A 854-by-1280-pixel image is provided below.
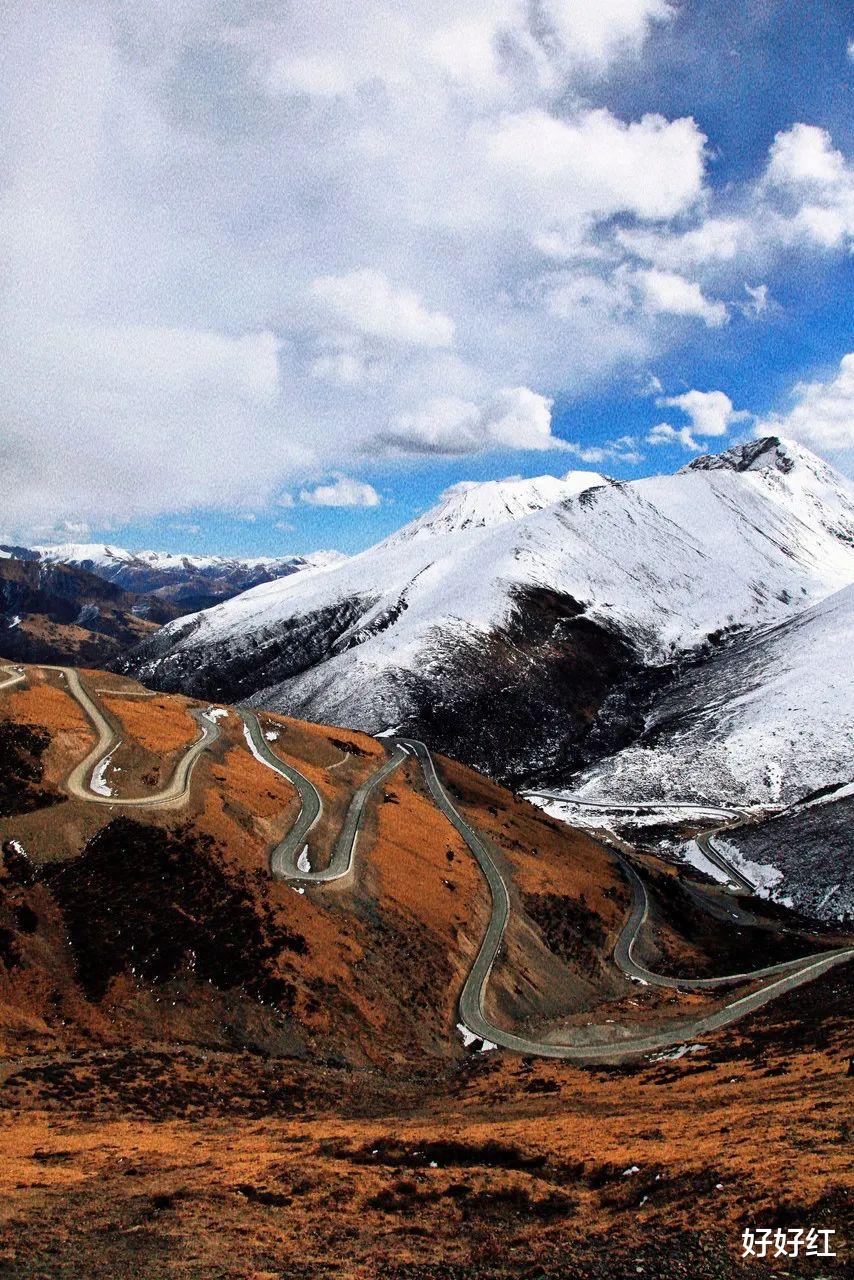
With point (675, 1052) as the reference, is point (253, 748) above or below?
above

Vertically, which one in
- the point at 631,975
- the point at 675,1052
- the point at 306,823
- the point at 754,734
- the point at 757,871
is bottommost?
the point at 757,871

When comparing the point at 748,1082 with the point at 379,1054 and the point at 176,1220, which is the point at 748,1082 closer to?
the point at 379,1054

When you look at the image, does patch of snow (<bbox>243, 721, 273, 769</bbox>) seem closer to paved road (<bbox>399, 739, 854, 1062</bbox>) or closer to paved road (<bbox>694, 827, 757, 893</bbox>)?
paved road (<bbox>399, 739, 854, 1062</bbox>)

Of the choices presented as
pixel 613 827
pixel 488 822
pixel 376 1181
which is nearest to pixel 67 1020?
pixel 376 1181

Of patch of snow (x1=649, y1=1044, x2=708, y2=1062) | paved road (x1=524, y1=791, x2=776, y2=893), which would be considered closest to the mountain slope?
paved road (x1=524, y1=791, x2=776, y2=893)

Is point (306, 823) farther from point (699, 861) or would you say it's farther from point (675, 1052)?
point (699, 861)

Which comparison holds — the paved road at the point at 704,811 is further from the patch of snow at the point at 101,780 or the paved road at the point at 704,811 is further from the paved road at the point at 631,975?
the patch of snow at the point at 101,780

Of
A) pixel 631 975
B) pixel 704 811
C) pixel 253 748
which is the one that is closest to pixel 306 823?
pixel 253 748
